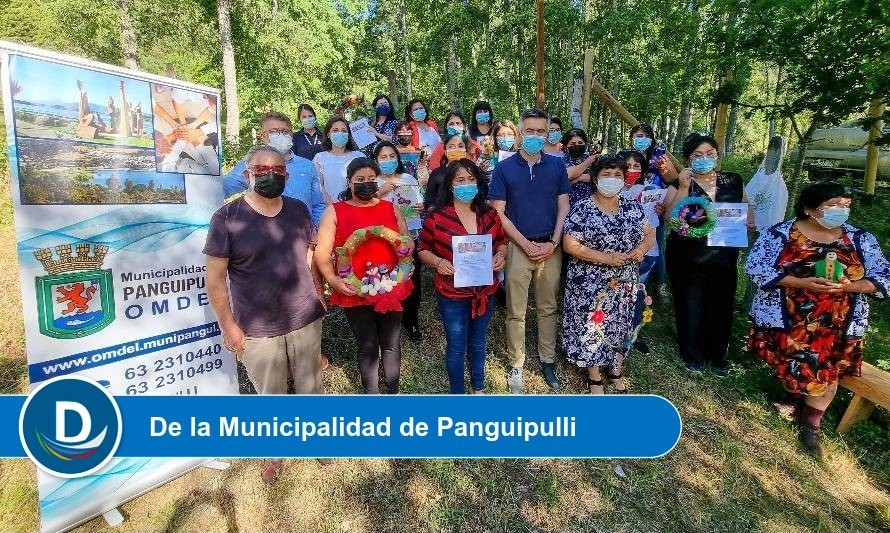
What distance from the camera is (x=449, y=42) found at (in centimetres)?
1920

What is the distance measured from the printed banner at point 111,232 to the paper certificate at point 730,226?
4061 millimetres

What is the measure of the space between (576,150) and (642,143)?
0.67 m

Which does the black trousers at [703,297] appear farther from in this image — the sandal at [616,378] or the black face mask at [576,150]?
the black face mask at [576,150]

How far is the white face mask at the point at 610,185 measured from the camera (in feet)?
11.1

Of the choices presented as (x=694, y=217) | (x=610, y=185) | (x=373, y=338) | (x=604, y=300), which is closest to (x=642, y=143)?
(x=694, y=217)

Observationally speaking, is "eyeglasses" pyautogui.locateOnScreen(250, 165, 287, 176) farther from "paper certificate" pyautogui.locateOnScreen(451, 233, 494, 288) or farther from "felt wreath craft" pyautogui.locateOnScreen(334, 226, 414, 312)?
→ "paper certificate" pyautogui.locateOnScreen(451, 233, 494, 288)

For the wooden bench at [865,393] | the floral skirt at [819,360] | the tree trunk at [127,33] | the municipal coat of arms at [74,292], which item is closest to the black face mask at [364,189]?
the municipal coat of arms at [74,292]

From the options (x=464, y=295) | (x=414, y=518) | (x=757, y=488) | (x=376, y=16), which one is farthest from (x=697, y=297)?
(x=376, y=16)

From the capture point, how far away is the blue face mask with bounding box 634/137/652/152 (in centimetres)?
452

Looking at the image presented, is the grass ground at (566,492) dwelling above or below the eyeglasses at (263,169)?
below

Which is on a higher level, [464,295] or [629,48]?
[629,48]

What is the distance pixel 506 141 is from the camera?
172 inches

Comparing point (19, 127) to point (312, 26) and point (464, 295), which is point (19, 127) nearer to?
point (464, 295)

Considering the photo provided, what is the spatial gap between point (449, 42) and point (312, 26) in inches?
313
